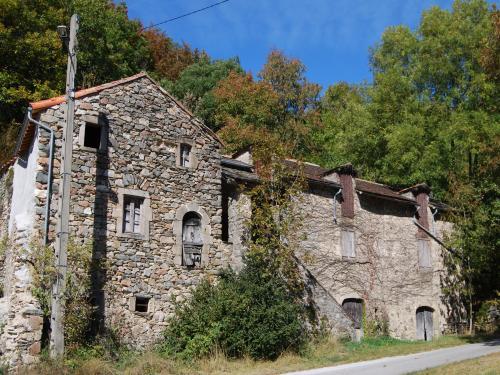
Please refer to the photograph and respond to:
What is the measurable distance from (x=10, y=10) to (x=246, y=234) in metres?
16.9

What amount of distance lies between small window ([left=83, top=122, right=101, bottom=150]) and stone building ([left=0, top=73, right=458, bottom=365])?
0.09 ft

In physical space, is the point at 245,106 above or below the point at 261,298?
above

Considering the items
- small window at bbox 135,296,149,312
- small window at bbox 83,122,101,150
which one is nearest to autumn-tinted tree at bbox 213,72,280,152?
small window at bbox 83,122,101,150

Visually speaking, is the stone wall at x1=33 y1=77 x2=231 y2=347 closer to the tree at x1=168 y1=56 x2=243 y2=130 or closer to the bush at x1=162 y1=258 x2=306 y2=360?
the bush at x1=162 y1=258 x2=306 y2=360

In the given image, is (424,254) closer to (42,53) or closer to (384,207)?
(384,207)

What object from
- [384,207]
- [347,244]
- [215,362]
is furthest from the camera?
[384,207]

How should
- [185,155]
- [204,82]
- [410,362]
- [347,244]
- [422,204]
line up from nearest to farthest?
[410,362] < [185,155] < [347,244] < [422,204] < [204,82]

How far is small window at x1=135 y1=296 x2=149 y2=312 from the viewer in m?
15.6

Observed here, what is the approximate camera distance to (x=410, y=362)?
47.8 ft

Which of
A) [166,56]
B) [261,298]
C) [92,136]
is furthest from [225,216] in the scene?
[166,56]

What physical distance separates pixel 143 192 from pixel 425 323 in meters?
13.7

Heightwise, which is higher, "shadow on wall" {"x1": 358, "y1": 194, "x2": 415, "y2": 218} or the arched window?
"shadow on wall" {"x1": 358, "y1": 194, "x2": 415, "y2": 218}

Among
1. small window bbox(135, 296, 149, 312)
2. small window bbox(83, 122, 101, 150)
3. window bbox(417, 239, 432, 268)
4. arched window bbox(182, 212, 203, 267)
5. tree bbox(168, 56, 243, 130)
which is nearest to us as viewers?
small window bbox(135, 296, 149, 312)

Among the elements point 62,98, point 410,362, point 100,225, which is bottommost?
point 410,362
